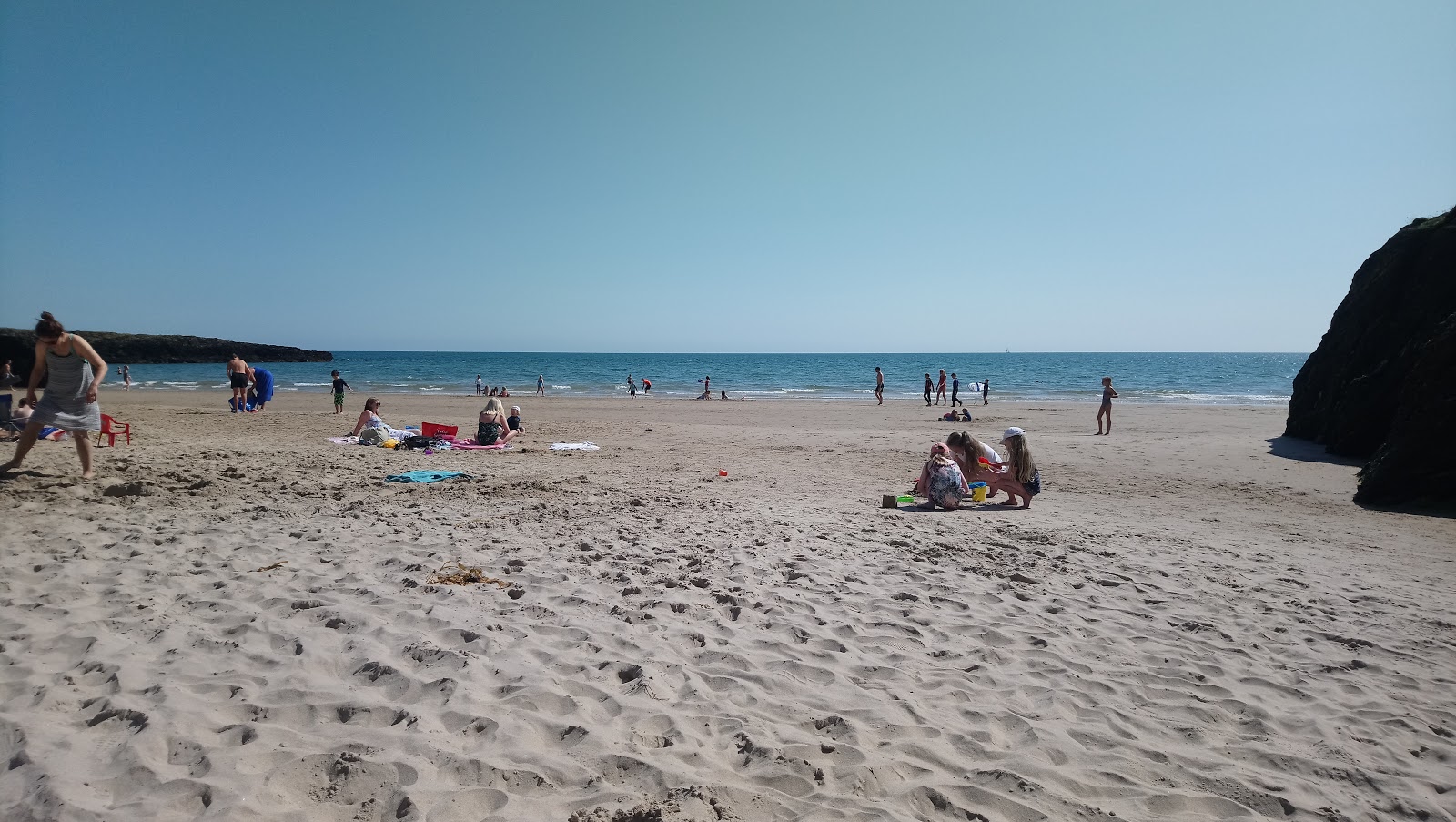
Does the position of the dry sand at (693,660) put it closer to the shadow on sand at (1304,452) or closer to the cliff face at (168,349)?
the shadow on sand at (1304,452)

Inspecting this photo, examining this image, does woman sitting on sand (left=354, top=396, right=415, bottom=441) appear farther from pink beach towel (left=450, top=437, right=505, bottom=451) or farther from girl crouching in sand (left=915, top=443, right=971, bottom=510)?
girl crouching in sand (left=915, top=443, right=971, bottom=510)

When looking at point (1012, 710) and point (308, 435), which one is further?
point (308, 435)

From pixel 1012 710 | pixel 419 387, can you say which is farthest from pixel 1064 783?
pixel 419 387

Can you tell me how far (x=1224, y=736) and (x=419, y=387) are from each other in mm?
46693

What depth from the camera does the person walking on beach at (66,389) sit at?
6.81 m

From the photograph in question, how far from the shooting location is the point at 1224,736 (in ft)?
10.7

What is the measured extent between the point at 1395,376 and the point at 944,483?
10830mm

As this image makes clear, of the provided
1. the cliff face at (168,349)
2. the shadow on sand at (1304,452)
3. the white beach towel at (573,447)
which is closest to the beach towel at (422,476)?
the white beach towel at (573,447)

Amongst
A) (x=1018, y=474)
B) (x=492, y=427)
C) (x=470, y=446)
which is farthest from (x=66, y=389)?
(x=1018, y=474)

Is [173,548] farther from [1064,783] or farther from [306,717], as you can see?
[1064,783]

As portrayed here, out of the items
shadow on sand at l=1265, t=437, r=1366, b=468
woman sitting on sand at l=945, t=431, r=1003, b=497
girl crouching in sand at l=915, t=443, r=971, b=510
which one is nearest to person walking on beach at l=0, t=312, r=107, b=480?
girl crouching in sand at l=915, t=443, r=971, b=510

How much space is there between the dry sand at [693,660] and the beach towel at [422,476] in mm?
682

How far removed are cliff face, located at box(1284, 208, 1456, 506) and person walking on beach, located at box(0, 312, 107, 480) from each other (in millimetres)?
16035

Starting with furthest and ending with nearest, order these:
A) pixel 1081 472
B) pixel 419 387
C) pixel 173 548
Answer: pixel 419 387
pixel 1081 472
pixel 173 548
